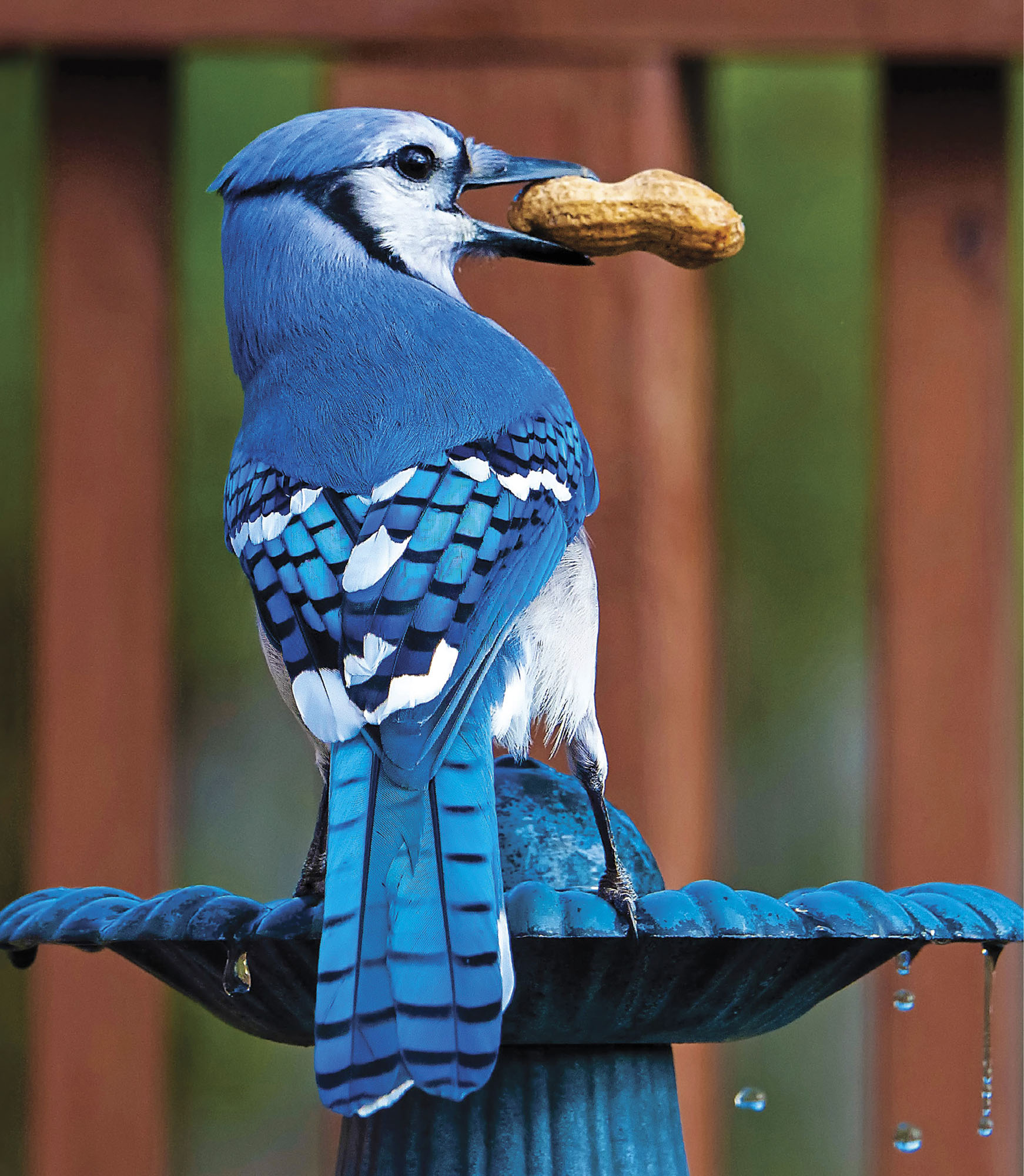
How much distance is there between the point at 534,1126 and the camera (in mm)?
1271

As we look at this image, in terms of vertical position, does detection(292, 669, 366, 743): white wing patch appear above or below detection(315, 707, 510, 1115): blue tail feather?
above

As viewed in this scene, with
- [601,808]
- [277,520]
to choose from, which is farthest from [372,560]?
[601,808]

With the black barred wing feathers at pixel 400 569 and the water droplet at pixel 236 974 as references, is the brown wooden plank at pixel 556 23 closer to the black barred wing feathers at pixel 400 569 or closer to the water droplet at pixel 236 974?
the black barred wing feathers at pixel 400 569

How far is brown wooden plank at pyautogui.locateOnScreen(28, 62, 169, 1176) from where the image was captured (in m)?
1.99

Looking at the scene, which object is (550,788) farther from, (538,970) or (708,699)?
(708,699)

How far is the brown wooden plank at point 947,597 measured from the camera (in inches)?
79.2

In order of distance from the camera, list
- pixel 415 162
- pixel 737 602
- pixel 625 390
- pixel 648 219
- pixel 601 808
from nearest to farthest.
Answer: pixel 601 808, pixel 648 219, pixel 415 162, pixel 625 390, pixel 737 602

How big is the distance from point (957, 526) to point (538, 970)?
1.09m

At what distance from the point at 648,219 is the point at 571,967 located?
Result: 75 cm

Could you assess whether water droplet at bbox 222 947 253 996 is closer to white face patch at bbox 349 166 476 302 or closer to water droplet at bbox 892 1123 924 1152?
water droplet at bbox 892 1123 924 1152

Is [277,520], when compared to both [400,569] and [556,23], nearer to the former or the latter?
[400,569]

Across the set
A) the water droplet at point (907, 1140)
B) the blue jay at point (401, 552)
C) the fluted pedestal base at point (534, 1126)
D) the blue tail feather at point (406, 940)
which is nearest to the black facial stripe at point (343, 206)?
the blue jay at point (401, 552)

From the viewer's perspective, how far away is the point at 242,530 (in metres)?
1.41

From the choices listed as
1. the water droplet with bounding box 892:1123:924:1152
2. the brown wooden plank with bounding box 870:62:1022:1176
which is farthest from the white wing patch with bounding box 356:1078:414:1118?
the brown wooden plank with bounding box 870:62:1022:1176
